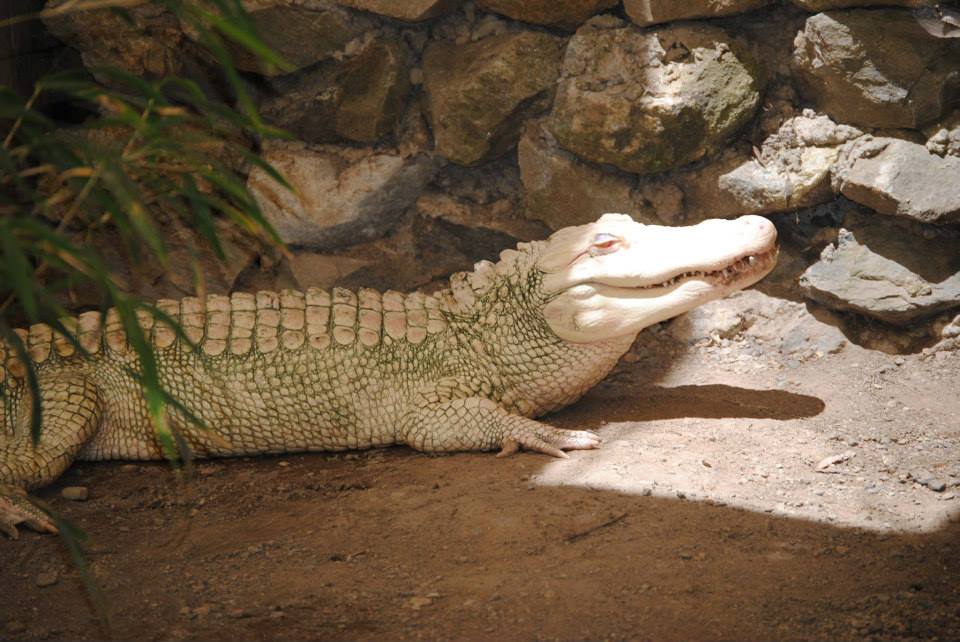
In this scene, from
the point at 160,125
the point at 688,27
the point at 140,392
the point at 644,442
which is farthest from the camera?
the point at 688,27

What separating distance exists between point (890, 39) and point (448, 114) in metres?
1.96

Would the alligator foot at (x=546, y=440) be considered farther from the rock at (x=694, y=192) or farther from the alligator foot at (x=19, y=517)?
the alligator foot at (x=19, y=517)

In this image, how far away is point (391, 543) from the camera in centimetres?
285

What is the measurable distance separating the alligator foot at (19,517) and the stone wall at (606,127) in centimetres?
166

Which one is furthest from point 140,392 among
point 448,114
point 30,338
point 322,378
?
point 448,114

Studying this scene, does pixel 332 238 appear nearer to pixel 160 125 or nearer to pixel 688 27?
pixel 688 27

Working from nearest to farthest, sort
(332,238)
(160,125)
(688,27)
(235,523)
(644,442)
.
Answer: (160,125) → (235,523) → (644,442) → (688,27) → (332,238)

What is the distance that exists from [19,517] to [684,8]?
11.0 feet

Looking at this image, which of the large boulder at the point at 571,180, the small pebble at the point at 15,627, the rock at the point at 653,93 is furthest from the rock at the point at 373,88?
the small pebble at the point at 15,627

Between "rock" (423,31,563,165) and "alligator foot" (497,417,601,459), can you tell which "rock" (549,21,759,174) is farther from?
"alligator foot" (497,417,601,459)

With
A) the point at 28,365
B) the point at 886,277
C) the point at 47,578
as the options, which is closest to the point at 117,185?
the point at 28,365

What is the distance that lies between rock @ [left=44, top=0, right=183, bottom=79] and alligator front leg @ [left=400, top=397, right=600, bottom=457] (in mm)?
2150

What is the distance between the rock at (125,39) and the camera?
13.9 feet

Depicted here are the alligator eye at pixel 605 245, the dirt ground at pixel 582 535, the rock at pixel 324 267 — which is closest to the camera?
the dirt ground at pixel 582 535
